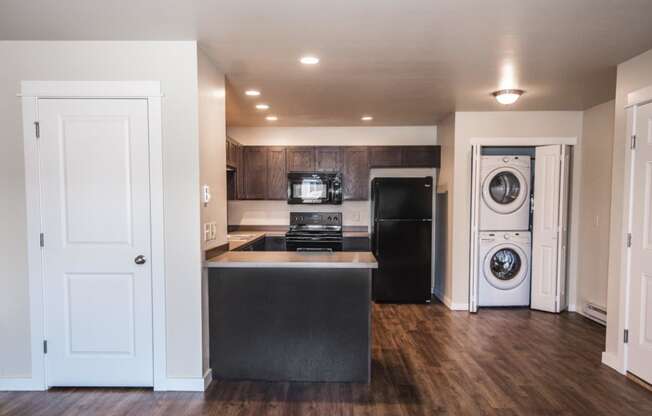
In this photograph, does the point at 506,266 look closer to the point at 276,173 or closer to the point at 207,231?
the point at 276,173

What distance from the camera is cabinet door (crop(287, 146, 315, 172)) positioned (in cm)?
503

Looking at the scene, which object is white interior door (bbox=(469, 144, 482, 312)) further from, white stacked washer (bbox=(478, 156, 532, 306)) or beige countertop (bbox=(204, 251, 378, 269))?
beige countertop (bbox=(204, 251, 378, 269))

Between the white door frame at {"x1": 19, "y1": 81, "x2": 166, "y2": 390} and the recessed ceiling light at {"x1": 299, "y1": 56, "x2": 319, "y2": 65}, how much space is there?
1.04 meters

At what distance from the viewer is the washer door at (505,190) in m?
4.44

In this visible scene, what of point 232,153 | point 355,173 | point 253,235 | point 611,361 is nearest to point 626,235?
point 611,361

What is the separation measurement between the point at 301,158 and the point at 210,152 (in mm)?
2385

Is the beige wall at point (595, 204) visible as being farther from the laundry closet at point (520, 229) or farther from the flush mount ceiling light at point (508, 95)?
the flush mount ceiling light at point (508, 95)

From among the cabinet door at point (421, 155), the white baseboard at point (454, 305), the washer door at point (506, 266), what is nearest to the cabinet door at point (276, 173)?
the cabinet door at point (421, 155)

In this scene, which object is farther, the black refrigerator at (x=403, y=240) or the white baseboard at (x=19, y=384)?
the black refrigerator at (x=403, y=240)

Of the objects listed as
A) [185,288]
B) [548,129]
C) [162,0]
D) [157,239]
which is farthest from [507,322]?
[162,0]

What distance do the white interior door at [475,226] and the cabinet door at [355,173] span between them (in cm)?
141

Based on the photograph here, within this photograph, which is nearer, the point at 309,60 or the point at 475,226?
the point at 309,60

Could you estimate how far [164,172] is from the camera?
8.16 feet

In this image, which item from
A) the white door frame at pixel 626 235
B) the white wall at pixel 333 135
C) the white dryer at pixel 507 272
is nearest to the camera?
the white door frame at pixel 626 235
